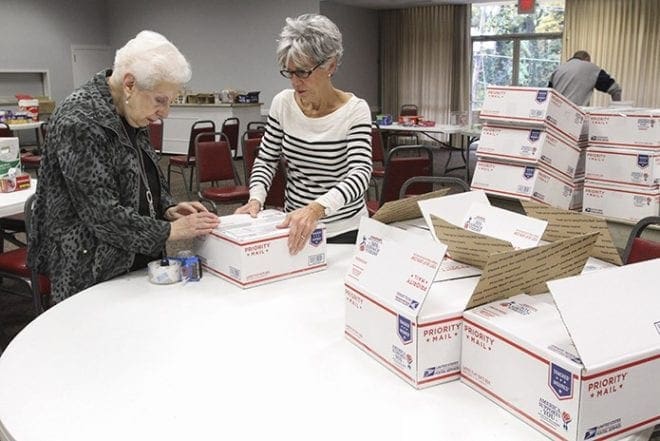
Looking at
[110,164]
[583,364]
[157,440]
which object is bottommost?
[157,440]

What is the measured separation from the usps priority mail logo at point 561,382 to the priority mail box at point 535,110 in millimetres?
2471

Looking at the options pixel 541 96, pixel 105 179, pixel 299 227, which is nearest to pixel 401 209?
pixel 299 227

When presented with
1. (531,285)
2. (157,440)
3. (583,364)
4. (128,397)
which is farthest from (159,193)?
(583,364)

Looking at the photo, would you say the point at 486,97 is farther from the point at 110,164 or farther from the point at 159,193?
the point at 110,164

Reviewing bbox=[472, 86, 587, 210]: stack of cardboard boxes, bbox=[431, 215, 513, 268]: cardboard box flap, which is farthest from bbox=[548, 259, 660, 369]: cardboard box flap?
bbox=[472, 86, 587, 210]: stack of cardboard boxes

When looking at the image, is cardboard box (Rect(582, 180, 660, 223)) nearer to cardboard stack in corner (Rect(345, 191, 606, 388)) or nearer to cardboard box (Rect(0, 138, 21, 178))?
cardboard stack in corner (Rect(345, 191, 606, 388))

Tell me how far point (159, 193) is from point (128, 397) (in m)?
0.92

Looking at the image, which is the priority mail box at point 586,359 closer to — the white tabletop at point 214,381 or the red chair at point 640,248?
the white tabletop at point 214,381

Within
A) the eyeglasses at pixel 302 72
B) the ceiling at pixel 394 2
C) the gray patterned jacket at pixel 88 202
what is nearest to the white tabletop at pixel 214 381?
the gray patterned jacket at pixel 88 202

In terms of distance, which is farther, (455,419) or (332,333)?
(332,333)

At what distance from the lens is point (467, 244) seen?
1.23m

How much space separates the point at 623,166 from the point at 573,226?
205cm

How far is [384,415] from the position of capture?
973mm

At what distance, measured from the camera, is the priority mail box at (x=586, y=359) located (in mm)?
843
